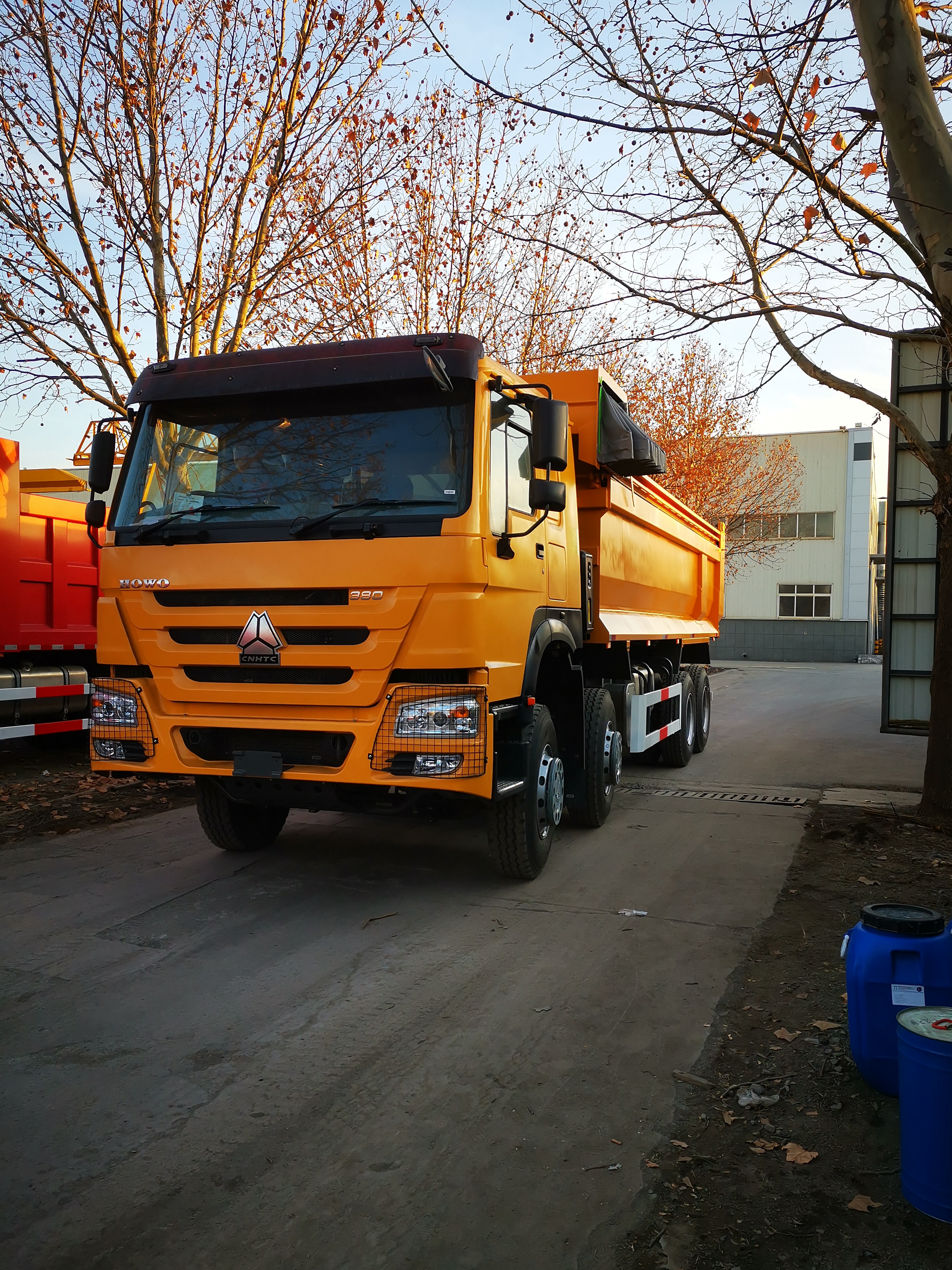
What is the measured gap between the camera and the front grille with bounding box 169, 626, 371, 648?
4922 mm

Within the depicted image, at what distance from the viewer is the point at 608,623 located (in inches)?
302

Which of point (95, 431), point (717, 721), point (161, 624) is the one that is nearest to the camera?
point (161, 624)

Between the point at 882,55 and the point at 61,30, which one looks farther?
the point at 61,30

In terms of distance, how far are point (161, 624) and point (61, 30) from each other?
25.5 ft

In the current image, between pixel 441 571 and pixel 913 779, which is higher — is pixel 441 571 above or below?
above

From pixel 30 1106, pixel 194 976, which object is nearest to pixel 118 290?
pixel 194 976

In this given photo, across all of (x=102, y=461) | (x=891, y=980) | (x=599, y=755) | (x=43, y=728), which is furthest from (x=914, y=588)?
(x=43, y=728)

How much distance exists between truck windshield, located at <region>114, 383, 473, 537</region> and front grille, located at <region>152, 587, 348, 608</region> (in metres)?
0.33

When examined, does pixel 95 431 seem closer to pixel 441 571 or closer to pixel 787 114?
pixel 441 571

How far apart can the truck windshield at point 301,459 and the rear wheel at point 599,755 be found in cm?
272

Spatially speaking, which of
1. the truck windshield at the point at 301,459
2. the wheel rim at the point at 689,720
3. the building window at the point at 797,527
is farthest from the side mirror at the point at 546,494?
the building window at the point at 797,527

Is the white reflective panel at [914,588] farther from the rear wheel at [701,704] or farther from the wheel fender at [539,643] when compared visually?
the wheel fender at [539,643]

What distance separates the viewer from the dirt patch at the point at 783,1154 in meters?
2.57

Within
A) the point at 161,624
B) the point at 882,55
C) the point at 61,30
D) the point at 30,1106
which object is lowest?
the point at 30,1106
